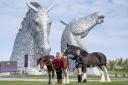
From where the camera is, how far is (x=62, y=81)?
2606 centimetres

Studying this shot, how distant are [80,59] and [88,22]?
55647 mm

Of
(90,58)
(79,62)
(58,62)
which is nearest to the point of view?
(58,62)

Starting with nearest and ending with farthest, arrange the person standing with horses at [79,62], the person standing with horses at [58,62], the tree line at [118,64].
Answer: the person standing with horses at [58,62] → the person standing with horses at [79,62] → the tree line at [118,64]

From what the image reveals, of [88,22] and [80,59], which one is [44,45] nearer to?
[88,22]

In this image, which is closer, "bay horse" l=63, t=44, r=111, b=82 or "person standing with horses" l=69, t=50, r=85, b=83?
"person standing with horses" l=69, t=50, r=85, b=83

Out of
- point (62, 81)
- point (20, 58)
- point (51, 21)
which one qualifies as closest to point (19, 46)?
point (20, 58)

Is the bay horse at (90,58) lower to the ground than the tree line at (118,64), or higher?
lower

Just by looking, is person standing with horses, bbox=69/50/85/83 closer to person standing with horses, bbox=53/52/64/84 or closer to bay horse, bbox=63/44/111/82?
bay horse, bbox=63/44/111/82

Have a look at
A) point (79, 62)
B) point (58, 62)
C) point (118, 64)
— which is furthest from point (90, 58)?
point (118, 64)

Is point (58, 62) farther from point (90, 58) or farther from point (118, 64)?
point (118, 64)

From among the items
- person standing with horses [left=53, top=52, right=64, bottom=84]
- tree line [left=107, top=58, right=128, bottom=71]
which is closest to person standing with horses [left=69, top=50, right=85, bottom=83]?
person standing with horses [left=53, top=52, right=64, bottom=84]

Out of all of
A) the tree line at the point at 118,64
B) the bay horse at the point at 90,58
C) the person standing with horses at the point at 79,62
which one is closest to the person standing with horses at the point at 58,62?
the person standing with horses at the point at 79,62

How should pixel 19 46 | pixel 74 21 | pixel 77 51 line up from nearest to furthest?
1. pixel 77 51
2. pixel 74 21
3. pixel 19 46

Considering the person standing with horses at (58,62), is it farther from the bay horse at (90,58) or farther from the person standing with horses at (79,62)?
the bay horse at (90,58)
